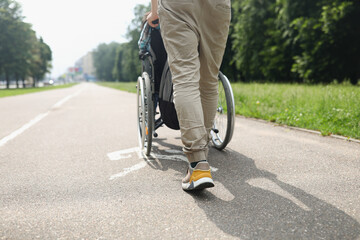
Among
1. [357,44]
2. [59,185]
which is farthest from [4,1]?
[59,185]

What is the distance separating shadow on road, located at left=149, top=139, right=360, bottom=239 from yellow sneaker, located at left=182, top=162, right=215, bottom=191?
9 cm

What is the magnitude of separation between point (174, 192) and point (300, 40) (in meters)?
19.8

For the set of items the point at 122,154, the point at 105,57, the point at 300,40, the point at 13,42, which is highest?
the point at 105,57

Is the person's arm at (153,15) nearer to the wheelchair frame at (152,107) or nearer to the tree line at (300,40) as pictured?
the wheelchair frame at (152,107)

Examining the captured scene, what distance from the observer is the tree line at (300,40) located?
58.4 feet

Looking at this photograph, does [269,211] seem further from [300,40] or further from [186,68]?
[300,40]

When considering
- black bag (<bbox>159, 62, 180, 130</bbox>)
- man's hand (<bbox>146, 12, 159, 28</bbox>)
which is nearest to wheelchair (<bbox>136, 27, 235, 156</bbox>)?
black bag (<bbox>159, 62, 180, 130</bbox>)

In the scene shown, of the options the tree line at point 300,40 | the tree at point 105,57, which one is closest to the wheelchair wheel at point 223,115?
the tree line at point 300,40

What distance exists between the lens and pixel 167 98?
3.23m

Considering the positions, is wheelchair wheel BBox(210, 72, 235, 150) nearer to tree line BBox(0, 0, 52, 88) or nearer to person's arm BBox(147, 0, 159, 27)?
person's arm BBox(147, 0, 159, 27)

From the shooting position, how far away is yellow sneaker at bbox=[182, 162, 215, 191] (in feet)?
7.38

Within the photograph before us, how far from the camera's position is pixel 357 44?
18297 millimetres

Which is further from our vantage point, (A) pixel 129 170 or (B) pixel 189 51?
(A) pixel 129 170

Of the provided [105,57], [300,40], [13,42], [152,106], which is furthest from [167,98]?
[105,57]
